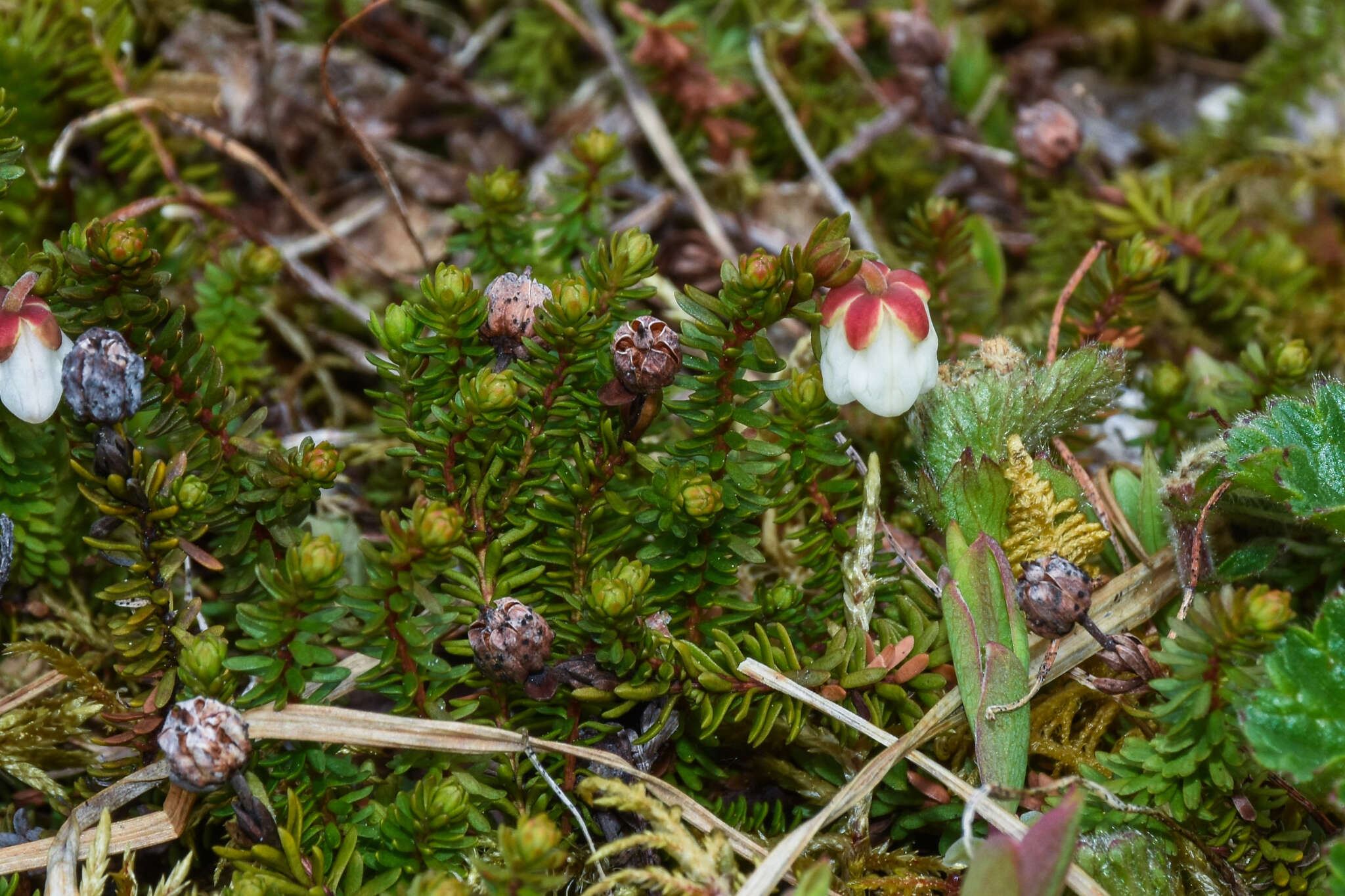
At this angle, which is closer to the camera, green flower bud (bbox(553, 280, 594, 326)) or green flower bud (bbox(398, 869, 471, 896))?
green flower bud (bbox(398, 869, 471, 896))

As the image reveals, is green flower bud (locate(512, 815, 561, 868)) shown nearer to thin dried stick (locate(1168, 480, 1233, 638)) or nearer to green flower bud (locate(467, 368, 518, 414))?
green flower bud (locate(467, 368, 518, 414))

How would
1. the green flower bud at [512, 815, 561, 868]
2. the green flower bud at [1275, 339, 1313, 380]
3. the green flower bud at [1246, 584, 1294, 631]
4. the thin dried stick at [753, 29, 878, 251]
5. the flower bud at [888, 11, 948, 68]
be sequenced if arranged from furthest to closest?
1. the flower bud at [888, 11, 948, 68]
2. the thin dried stick at [753, 29, 878, 251]
3. the green flower bud at [1275, 339, 1313, 380]
4. the green flower bud at [1246, 584, 1294, 631]
5. the green flower bud at [512, 815, 561, 868]

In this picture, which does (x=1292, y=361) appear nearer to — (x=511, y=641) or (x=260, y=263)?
(x=511, y=641)

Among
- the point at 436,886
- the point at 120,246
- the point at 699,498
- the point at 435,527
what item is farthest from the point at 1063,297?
the point at 120,246

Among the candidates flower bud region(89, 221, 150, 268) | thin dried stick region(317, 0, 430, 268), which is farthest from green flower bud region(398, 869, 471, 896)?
thin dried stick region(317, 0, 430, 268)

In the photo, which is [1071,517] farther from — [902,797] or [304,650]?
[304,650]

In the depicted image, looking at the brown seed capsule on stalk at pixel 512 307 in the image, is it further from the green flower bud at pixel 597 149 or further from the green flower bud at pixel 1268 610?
the green flower bud at pixel 1268 610
